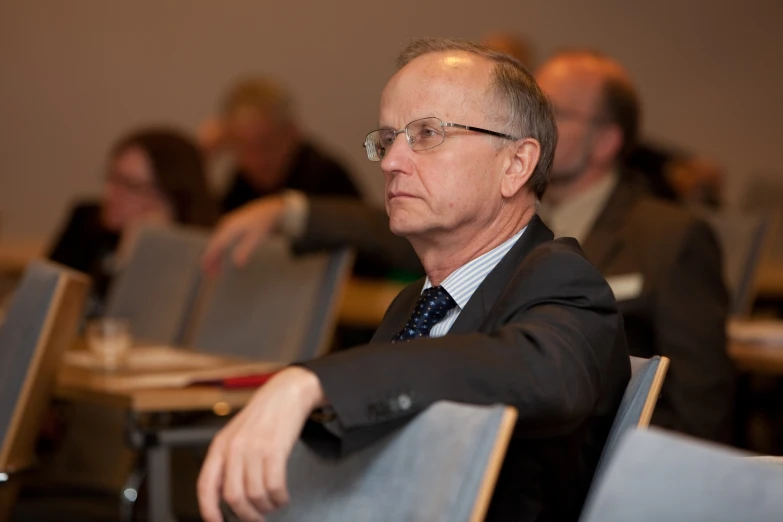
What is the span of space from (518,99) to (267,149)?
463 cm

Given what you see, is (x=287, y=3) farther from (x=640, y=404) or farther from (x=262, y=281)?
(x=640, y=404)

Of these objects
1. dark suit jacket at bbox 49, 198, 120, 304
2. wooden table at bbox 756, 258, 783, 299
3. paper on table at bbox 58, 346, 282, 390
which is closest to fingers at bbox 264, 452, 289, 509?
paper on table at bbox 58, 346, 282, 390

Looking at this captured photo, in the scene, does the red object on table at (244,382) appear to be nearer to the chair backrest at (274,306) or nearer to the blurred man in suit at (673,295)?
the chair backrest at (274,306)

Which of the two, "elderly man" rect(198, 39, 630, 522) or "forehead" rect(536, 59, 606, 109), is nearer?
"elderly man" rect(198, 39, 630, 522)

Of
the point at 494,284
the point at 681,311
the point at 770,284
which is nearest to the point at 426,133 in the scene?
the point at 494,284

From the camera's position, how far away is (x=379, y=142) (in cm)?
181

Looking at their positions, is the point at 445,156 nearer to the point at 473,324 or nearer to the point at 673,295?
the point at 473,324

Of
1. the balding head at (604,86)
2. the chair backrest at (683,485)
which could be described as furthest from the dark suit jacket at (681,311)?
the chair backrest at (683,485)

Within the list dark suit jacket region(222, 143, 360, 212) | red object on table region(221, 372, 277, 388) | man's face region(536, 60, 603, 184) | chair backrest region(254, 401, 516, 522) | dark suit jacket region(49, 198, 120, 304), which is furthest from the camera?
dark suit jacket region(222, 143, 360, 212)

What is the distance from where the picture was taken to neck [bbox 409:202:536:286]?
1712 mm

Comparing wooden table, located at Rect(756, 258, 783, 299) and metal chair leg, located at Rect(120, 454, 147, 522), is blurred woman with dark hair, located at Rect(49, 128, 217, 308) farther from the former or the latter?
wooden table, located at Rect(756, 258, 783, 299)

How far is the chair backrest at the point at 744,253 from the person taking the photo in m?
3.98

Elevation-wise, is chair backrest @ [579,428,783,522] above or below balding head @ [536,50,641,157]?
above

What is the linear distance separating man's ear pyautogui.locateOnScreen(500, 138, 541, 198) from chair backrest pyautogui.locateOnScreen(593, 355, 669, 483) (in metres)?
0.34
